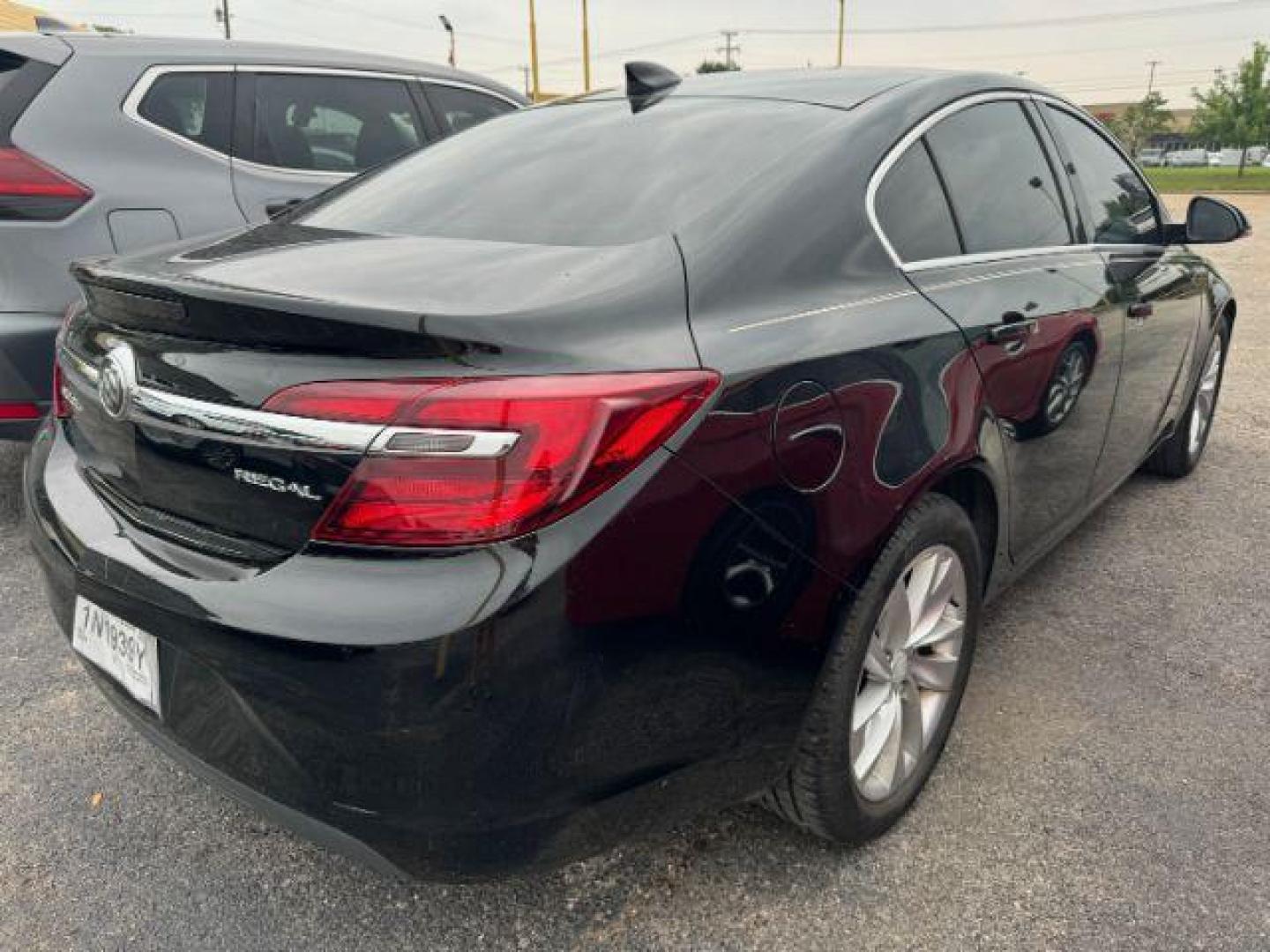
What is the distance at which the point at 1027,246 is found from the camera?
8.20 ft

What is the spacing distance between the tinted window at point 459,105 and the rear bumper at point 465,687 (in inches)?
142

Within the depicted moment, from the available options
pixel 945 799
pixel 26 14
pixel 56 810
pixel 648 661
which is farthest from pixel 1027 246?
pixel 26 14

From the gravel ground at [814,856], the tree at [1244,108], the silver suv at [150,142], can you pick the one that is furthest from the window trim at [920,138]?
the tree at [1244,108]

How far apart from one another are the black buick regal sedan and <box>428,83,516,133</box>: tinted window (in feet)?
8.73

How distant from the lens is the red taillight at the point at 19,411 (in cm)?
316

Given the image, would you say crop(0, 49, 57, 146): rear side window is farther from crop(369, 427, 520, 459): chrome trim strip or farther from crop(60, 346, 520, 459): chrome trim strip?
crop(369, 427, 520, 459): chrome trim strip

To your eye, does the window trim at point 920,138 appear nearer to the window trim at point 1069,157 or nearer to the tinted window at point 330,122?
the window trim at point 1069,157

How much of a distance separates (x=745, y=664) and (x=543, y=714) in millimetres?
378

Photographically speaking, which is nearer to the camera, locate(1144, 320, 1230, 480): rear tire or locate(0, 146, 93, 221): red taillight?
locate(0, 146, 93, 221): red taillight

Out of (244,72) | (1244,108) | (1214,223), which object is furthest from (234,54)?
(1244,108)

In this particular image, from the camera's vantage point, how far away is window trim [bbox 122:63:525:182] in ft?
12.0

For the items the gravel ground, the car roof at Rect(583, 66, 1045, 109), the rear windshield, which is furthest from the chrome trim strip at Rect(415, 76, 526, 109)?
the gravel ground

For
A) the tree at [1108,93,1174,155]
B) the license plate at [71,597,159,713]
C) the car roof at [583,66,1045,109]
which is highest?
the car roof at [583,66,1045,109]

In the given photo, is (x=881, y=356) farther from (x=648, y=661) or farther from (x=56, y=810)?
(x=56, y=810)
